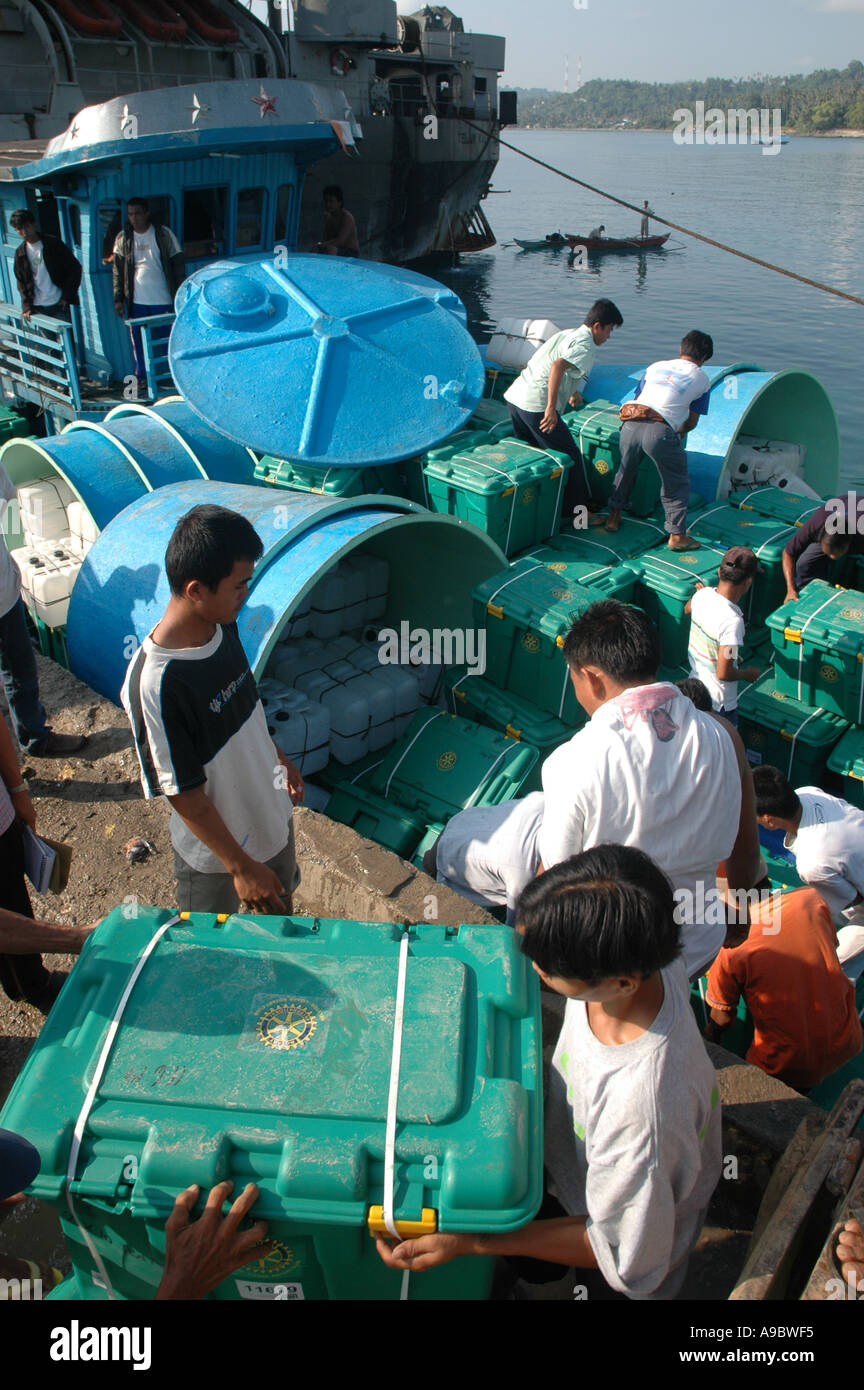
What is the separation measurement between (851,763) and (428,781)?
10.5 feet

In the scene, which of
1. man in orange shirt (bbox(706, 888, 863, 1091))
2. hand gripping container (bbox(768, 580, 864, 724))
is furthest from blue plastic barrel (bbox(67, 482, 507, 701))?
man in orange shirt (bbox(706, 888, 863, 1091))

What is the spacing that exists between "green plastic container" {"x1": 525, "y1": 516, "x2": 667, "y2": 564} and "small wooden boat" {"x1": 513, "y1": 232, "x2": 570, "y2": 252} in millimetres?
39917

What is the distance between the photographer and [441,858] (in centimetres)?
498

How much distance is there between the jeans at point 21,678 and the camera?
5000 millimetres

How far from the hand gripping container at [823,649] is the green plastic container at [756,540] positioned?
71 cm

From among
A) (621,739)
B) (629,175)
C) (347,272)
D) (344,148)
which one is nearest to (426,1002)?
(621,739)

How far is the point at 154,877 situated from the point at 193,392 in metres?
4.71

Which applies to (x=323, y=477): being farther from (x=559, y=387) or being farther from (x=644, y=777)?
(x=644, y=777)

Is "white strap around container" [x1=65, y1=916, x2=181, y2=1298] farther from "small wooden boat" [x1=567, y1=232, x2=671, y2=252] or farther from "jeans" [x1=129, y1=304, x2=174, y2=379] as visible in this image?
"small wooden boat" [x1=567, y1=232, x2=671, y2=252]

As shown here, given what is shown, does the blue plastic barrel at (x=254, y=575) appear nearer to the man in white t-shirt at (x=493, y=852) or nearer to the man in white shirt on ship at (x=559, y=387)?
the man in white t-shirt at (x=493, y=852)

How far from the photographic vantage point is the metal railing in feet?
31.0

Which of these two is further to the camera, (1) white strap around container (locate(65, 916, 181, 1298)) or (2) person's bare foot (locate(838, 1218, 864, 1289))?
(2) person's bare foot (locate(838, 1218, 864, 1289))

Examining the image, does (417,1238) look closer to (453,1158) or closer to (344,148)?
(453,1158)
